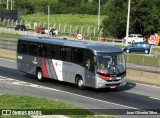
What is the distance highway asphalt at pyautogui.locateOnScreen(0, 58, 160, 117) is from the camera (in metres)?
18.1

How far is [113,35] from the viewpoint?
7475cm

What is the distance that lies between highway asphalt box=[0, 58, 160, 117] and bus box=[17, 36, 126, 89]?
54 centimetres

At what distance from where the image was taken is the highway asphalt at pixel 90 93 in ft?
59.4

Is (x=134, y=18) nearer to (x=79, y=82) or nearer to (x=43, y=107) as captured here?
(x=79, y=82)

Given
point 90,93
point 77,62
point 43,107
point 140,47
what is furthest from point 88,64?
point 140,47

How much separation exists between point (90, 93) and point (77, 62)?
211 centimetres

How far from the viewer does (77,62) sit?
75.4 ft

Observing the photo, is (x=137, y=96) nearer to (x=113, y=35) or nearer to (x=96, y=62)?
(x=96, y=62)

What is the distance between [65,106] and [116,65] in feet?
24.8

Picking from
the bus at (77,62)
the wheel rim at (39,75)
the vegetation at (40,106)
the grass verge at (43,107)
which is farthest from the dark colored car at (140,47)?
the grass verge at (43,107)

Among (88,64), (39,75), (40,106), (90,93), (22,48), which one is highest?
(22,48)

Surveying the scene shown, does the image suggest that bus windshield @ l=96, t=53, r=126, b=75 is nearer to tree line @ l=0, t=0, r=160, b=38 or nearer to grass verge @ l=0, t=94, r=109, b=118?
grass verge @ l=0, t=94, r=109, b=118

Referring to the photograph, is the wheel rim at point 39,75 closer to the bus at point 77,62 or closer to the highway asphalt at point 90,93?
the bus at point 77,62

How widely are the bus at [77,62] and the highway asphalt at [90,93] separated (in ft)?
1.78
